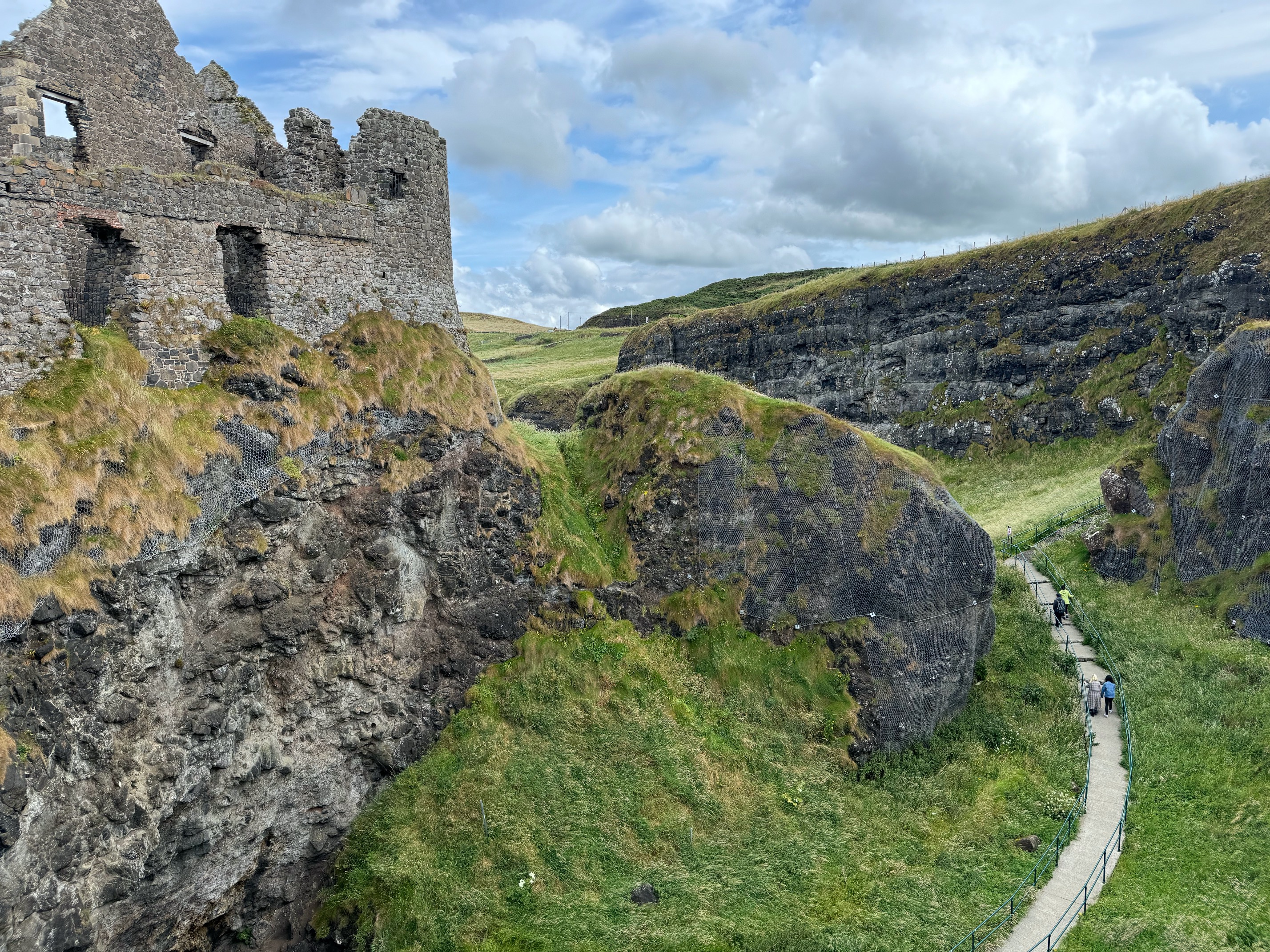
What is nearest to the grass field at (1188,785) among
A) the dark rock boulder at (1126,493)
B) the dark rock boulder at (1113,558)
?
the dark rock boulder at (1113,558)

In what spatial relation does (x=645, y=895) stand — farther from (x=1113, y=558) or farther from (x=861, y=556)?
(x=1113, y=558)

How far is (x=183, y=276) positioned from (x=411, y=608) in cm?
951

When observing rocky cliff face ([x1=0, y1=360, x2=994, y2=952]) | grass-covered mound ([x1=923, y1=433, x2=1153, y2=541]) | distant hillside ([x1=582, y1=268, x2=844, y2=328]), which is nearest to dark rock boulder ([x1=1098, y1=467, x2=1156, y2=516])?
grass-covered mound ([x1=923, y1=433, x2=1153, y2=541])

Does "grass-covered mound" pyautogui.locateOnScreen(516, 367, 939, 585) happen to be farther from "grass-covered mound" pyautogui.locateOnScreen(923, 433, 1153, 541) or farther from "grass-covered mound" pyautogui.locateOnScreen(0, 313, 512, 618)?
"grass-covered mound" pyautogui.locateOnScreen(923, 433, 1153, 541)

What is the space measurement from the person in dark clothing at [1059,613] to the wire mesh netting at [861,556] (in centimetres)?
581

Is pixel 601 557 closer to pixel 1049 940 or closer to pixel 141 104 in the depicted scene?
pixel 1049 940

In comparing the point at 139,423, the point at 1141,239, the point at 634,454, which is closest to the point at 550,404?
the point at 634,454

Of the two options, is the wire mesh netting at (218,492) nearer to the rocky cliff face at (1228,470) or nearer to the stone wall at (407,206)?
the stone wall at (407,206)

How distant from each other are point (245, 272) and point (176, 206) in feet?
7.90

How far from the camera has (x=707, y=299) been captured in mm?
113062

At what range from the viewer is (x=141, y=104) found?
20.2 metres

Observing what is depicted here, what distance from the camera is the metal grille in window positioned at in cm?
1725

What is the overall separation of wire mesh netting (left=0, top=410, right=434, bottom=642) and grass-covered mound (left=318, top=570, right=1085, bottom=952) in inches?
295

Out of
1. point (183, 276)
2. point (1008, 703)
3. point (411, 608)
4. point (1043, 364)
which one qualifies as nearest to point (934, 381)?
point (1043, 364)
